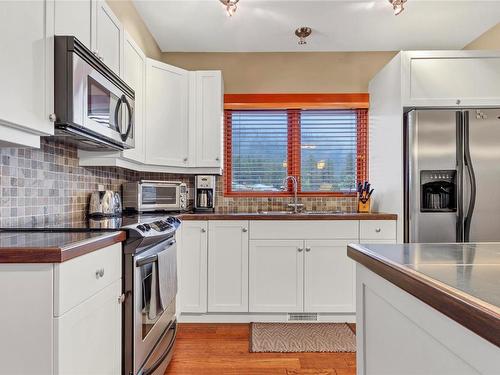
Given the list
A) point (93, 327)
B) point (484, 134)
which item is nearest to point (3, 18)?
point (93, 327)

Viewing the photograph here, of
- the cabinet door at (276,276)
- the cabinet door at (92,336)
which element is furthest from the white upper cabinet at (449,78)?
the cabinet door at (92,336)

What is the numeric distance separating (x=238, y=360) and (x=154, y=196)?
143 centimetres

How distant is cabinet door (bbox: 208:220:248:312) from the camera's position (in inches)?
106

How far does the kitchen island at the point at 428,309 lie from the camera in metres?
0.53

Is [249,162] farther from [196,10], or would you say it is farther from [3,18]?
[3,18]

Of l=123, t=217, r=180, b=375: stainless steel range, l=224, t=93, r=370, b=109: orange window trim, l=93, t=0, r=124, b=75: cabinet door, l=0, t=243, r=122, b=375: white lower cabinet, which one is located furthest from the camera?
l=224, t=93, r=370, b=109: orange window trim

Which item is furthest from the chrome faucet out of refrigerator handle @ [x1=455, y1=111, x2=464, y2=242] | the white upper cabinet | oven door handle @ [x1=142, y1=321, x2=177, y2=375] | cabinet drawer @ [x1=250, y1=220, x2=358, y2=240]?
oven door handle @ [x1=142, y1=321, x2=177, y2=375]

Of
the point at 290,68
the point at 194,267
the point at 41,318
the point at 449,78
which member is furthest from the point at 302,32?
the point at 41,318

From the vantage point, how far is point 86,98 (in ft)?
4.97

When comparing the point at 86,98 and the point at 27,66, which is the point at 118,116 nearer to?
the point at 86,98

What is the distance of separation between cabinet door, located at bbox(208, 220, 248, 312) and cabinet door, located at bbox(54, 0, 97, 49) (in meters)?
1.57

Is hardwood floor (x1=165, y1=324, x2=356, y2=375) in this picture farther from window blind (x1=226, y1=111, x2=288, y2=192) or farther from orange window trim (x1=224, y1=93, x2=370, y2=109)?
orange window trim (x1=224, y1=93, x2=370, y2=109)

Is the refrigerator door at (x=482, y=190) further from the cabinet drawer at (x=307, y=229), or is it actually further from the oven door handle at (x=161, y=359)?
the oven door handle at (x=161, y=359)

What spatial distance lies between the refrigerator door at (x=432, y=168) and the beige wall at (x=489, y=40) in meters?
0.96
